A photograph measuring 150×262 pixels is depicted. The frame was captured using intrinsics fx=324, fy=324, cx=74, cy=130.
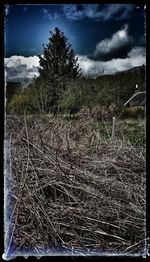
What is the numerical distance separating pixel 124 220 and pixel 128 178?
0.38 meters

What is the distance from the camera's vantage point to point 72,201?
1708mm

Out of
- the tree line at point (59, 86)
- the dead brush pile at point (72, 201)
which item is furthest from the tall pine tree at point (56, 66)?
the dead brush pile at point (72, 201)

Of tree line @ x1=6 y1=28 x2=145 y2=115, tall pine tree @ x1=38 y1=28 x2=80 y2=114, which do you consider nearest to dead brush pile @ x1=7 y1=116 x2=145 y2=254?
tree line @ x1=6 y1=28 x2=145 y2=115

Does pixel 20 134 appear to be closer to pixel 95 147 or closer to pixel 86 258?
pixel 95 147

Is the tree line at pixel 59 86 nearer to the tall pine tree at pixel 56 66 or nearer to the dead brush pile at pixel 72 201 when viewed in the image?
the tall pine tree at pixel 56 66

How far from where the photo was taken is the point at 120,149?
2.32 m

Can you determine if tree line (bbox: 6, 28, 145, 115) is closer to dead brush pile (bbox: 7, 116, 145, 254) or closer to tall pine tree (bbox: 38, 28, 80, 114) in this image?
tall pine tree (bbox: 38, 28, 80, 114)

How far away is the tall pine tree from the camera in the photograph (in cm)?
168

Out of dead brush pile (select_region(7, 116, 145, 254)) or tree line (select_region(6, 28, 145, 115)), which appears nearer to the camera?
dead brush pile (select_region(7, 116, 145, 254))

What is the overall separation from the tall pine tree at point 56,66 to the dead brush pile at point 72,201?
1.29 ft

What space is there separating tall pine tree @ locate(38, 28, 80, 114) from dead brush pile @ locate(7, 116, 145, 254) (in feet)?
1.29

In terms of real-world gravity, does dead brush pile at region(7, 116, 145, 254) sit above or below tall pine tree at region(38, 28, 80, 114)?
below

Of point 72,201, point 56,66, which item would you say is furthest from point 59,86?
point 72,201

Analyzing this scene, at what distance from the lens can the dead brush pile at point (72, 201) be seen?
1.50m
